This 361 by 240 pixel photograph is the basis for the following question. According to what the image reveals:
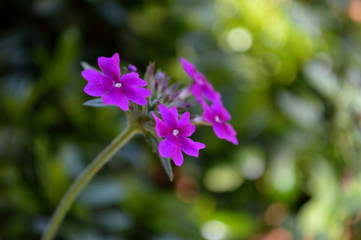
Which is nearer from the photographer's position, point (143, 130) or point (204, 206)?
point (143, 130)

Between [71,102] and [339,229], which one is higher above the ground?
[71,102]

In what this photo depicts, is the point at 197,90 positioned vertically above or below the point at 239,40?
below

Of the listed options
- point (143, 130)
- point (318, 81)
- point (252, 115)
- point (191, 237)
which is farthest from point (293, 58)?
point (143, 130)

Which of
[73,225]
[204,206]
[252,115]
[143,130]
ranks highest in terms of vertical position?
[252,115]

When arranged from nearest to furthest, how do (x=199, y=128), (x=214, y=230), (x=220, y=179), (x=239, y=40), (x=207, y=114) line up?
(x=207, y=114), (x=214, y=230), (x=220, y=179), (x=199, y=128), (x=239, y=40)

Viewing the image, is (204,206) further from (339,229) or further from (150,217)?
(339,229)

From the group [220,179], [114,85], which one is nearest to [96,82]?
[114,85]

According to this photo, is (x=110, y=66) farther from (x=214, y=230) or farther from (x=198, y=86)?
(x=214, y=230)
